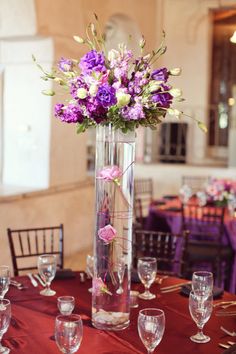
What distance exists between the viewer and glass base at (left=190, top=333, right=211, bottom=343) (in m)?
2.24

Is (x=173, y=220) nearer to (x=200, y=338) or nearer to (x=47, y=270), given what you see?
(x=47, y=270)

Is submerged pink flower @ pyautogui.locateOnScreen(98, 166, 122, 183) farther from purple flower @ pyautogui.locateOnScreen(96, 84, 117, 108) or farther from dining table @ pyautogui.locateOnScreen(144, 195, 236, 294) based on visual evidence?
dining table @ pyautogui.locateOnScreen(144, 195, 236, 294)

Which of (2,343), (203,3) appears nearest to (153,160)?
(203,3)

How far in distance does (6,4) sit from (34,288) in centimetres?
411

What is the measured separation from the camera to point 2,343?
7.11ft

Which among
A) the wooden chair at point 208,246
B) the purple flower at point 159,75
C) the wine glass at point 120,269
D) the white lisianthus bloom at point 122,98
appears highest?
the purple flower at point 159,75

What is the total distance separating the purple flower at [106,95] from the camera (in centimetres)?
221

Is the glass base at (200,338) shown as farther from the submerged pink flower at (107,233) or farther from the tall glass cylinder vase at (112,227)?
the submerged pink flower at (107,233)

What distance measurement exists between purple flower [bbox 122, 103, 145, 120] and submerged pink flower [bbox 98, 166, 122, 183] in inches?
8.6

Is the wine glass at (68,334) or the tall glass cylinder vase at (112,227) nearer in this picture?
the wine glass at (68,334)

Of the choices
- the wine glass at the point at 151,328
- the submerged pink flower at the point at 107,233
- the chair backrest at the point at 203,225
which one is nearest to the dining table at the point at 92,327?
the wine glass at the point at 151,328

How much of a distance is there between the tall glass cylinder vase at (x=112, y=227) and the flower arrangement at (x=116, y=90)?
3.6 inches

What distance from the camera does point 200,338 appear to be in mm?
2256

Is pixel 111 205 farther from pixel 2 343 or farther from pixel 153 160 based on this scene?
pixel 153 160
